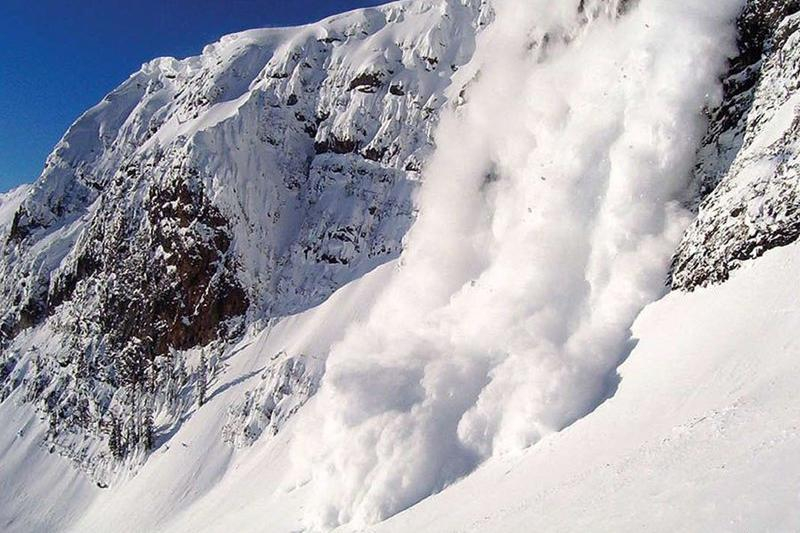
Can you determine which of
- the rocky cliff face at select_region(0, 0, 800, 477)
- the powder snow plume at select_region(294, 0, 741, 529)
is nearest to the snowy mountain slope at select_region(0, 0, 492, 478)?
the rocky cliff face at select_region(0, 0, 800, 477)

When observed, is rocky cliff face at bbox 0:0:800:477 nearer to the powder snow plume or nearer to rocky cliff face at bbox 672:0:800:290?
the powder snow plume

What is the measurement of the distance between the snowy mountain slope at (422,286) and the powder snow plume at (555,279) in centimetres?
13

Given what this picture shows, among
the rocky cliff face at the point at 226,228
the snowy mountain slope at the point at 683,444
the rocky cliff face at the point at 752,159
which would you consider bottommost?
the snowy mountain slope at the point at 683,444

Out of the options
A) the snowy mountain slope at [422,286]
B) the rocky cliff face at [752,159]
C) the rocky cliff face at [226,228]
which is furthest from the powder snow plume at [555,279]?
the rocky cliff face at [226,228]

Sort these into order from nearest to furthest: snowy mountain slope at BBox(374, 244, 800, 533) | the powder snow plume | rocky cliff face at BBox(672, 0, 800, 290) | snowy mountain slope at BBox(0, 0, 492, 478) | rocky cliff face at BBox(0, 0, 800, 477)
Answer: snowy mountain slope at BBox(374, 244, 800, 533)
rocky cliff face at BBox(672, 0, 800, 290)
the powder snow plume
rocky cliff face at BBox(0, 0, 800, 477)
snowy mountain slope at BBox(0, 0, 492, 478)

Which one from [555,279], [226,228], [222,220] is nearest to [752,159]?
[555,279]

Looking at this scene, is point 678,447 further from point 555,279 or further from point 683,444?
point 555,279

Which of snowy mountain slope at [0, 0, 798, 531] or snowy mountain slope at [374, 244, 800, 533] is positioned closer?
snowy mountain slope at [374, 244, 800, 533]

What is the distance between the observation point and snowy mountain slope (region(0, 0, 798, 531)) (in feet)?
62.8

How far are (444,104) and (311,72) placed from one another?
20.8 metres

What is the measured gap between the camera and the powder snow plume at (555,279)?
24.2m

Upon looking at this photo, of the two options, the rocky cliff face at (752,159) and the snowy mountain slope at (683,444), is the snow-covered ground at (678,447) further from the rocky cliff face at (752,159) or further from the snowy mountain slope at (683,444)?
the rocky cliff face at (752,159)

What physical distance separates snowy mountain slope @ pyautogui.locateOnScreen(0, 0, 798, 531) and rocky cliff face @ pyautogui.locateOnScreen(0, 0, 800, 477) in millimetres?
330

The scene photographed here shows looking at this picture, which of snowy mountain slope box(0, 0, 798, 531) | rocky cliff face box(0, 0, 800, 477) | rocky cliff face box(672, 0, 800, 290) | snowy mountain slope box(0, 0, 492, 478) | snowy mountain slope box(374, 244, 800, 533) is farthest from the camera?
snowy mountain slope box(0, 0, 492, 478)
